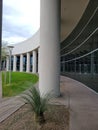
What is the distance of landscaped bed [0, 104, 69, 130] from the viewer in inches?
213

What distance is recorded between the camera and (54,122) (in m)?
5.78

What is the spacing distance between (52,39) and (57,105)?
3.07m

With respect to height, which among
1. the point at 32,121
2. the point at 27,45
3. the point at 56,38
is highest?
the point at 27,45

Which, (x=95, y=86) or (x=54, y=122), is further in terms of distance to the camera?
(x=95, y=86)

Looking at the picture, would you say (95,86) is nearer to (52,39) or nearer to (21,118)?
(52,39)

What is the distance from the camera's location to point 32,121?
5.87 m

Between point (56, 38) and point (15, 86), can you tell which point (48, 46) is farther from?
point (15, 86)

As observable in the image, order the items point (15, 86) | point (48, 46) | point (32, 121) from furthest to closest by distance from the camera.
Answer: point (15, 86) → point (48, 46) → point (32, 121)

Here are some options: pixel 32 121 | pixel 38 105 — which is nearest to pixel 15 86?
pixel 32 121

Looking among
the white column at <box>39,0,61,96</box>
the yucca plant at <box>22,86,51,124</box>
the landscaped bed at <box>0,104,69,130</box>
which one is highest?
the white column at <box>39,0,61,96</box>

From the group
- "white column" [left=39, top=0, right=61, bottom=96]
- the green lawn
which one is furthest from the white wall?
"white column" [left=39, top=0, right=61, bottom=96]

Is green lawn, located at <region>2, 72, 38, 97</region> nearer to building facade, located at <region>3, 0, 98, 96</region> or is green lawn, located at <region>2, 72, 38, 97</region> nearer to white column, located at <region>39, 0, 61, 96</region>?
white column, located at <region>39, 0, 61, 96</region>

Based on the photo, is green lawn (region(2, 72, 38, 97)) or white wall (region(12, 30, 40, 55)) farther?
white wall (region(12, 30, 40, 55))

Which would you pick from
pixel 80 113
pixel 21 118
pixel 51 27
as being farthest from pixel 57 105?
pixel 51 27
